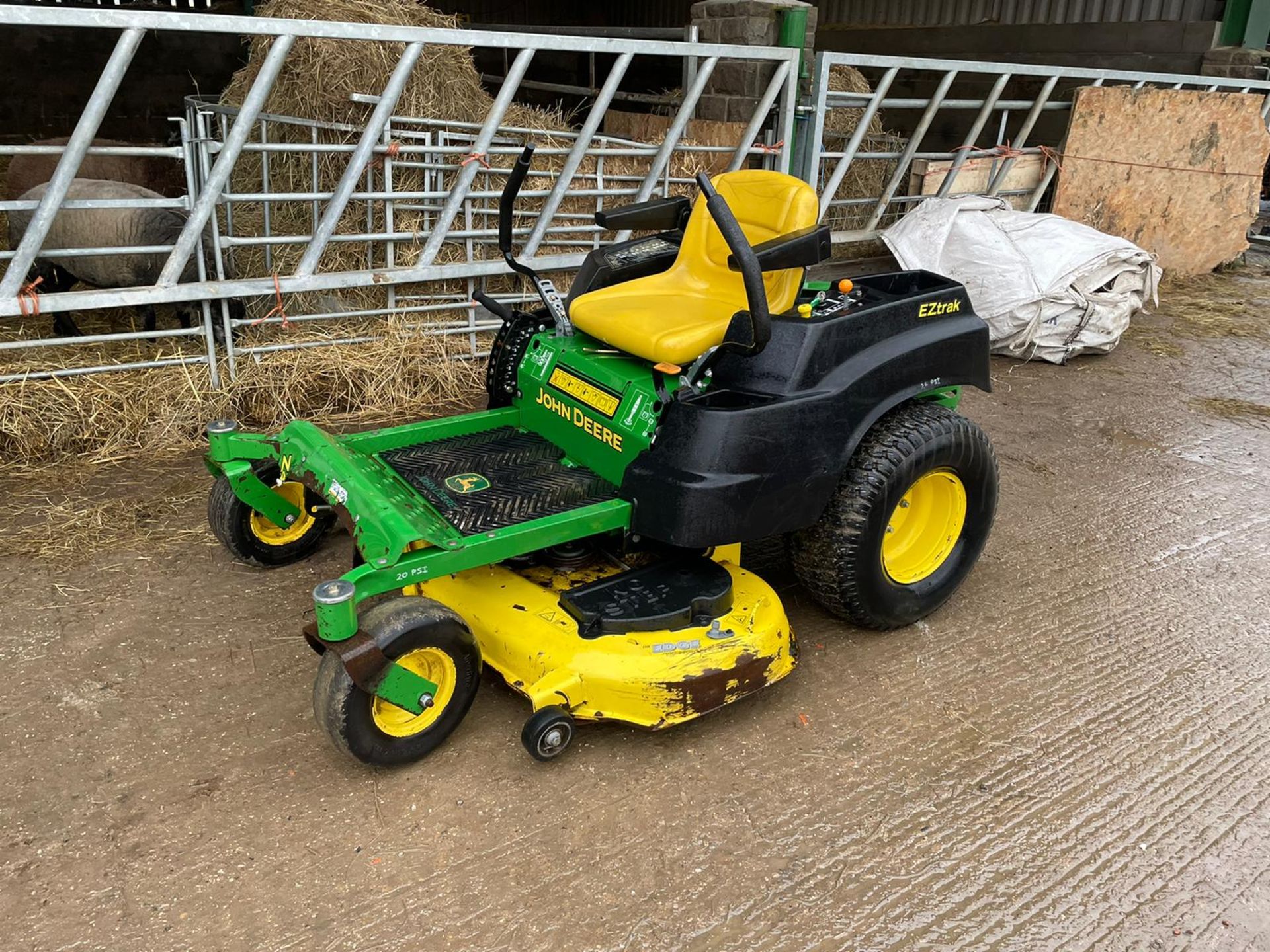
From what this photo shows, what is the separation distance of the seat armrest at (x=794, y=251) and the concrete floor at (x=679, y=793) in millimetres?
1228

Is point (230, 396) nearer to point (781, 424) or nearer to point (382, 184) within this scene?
point (382, 184)

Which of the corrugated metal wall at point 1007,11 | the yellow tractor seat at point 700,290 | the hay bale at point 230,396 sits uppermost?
the corrugated metal wall at point 1007,11

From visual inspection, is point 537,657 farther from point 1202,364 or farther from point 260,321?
point 1202,364

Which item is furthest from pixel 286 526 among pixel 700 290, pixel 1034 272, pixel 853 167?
pixel 853 167

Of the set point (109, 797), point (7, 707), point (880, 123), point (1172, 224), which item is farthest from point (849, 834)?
point (1172, 224)

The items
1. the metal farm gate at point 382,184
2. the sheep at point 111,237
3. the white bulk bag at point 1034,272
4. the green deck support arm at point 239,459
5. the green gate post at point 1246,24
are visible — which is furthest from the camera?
the green gate post at point 1246,24

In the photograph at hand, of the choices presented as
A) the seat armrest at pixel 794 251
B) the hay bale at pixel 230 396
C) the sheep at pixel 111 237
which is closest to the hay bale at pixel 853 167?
the hay bale at pixel 230 396

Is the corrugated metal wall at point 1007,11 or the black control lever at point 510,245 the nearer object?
the black control lever at point 510,245

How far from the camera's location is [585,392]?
A: 3.19 meters

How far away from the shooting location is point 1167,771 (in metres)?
2.72

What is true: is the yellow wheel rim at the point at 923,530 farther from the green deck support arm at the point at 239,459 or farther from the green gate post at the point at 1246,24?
the green gate post at the point at 1246,24

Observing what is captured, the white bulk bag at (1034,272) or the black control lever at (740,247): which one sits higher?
the black control lever at (740,247)

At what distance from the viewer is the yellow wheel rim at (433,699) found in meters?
2.55

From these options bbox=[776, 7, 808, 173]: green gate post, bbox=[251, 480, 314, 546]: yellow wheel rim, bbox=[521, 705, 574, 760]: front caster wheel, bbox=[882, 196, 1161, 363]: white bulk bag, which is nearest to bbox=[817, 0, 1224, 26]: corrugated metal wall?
bbox=[882, 196, 1161, 363]: white bulk bag
